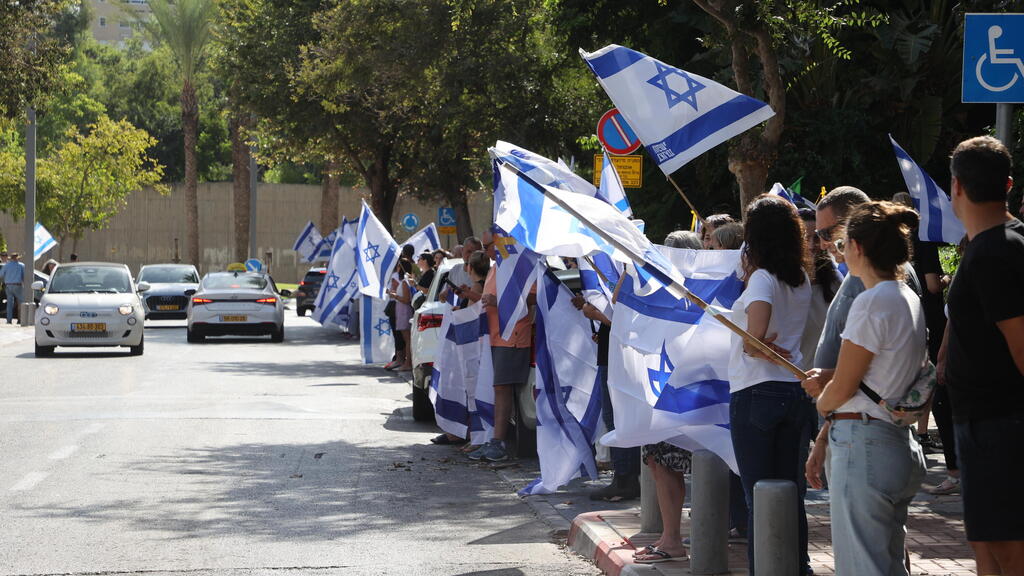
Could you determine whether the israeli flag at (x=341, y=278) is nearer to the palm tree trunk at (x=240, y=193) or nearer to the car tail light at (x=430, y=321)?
the car tail light at (x=430, y=321)

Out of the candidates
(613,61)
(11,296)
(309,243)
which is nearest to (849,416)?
(613,61)

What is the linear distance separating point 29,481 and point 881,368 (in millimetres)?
6945

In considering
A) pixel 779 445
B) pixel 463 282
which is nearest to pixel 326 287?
pixel 463 282

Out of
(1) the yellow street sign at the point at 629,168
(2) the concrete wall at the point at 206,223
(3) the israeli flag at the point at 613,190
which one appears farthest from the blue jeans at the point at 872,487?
(2) the concrete wall at the point at 206,223

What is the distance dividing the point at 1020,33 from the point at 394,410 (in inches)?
350

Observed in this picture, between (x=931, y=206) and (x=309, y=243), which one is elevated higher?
(x=309, y=243)

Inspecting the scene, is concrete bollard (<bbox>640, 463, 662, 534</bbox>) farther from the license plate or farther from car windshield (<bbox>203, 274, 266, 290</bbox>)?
car windshield (<bbox>203, 274, 266, 290</bbox>)

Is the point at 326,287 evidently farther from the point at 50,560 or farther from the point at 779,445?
the point at 779,445

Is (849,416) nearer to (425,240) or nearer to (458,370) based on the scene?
(458,370)

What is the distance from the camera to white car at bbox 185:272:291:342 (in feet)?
90.7

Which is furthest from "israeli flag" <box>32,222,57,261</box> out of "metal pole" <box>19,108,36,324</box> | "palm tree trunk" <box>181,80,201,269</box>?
"palm tree trunk" <box>181,80,201,269</box>

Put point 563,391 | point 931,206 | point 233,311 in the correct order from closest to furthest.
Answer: point 563,391 → point 931,206 → point 233,311

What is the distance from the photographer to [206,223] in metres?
65.6

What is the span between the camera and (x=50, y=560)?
7.10m
